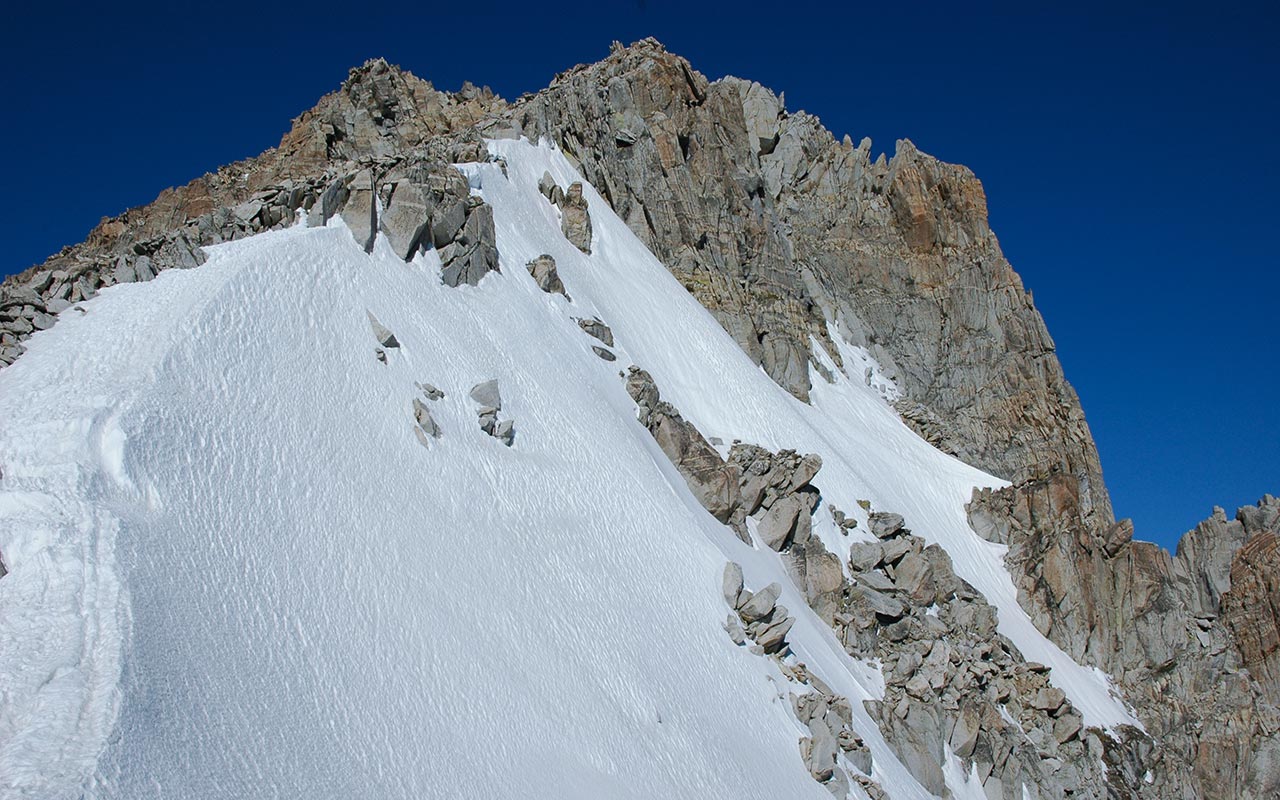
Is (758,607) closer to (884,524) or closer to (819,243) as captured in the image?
(884,524)

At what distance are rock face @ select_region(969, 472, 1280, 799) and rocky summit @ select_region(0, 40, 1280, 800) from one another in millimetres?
161

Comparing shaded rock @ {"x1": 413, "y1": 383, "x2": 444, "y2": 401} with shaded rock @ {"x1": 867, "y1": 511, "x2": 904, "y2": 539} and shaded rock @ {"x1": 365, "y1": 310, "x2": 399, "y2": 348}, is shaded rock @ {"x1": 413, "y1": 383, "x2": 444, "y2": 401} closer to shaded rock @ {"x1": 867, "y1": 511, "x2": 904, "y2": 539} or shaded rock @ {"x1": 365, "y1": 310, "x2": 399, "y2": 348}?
shaded rock @ {"x1": 365, "y1": 310, "x2": 399, "y2": 348}

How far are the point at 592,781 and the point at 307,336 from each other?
11691 millimetres

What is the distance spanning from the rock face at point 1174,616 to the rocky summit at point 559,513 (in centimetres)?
16

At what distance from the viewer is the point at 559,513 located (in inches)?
930

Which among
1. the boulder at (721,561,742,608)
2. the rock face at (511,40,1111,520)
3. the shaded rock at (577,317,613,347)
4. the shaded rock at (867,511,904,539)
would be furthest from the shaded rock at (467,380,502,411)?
the rock face at (511,40,1111,520)

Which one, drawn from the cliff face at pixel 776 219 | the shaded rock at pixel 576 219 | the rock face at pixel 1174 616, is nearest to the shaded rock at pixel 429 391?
the cliff face at pixel 776 219

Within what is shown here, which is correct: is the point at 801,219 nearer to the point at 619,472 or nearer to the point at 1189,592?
the point at 1189,592

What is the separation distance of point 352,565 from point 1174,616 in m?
38.4

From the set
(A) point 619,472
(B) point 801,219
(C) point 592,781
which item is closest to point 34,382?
(C) point 592,781

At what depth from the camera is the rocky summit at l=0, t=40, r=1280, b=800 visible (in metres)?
13.3

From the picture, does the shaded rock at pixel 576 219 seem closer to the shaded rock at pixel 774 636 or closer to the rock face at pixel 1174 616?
the shaded rock at pixel 774 636

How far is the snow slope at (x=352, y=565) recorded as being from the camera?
11.8m

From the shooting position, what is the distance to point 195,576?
13789 millimetres
